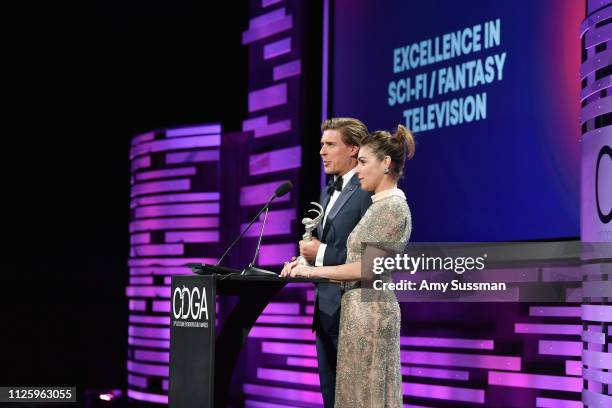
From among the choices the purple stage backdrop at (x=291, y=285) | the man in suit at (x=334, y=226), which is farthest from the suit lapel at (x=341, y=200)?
the purple stage backdrop at (x=291, y=285)

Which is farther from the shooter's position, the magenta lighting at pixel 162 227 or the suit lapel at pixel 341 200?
the magenta lighting at pixel 162 227

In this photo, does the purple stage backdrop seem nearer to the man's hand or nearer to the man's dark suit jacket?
the man's dark suit jacket

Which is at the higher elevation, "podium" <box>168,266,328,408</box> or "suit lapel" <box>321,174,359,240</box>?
"suit lapel" <box>321,174,359,240</box>

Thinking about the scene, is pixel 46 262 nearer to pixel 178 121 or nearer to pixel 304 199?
pixel 178 121

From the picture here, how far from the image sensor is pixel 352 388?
3482mm

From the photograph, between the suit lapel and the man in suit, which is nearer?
the man in suit

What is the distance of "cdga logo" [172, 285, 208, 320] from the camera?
357cm

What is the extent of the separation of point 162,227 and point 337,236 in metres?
4.15

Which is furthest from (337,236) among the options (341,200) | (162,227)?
(162,227)

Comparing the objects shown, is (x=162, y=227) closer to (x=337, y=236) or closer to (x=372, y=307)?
(x=337, y=236)

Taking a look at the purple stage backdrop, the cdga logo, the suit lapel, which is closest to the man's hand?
the suit lapel

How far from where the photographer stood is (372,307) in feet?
11.5

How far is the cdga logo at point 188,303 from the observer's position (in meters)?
3.57

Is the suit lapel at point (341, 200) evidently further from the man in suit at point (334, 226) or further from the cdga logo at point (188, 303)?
the cdga logo at point (188, 303)
